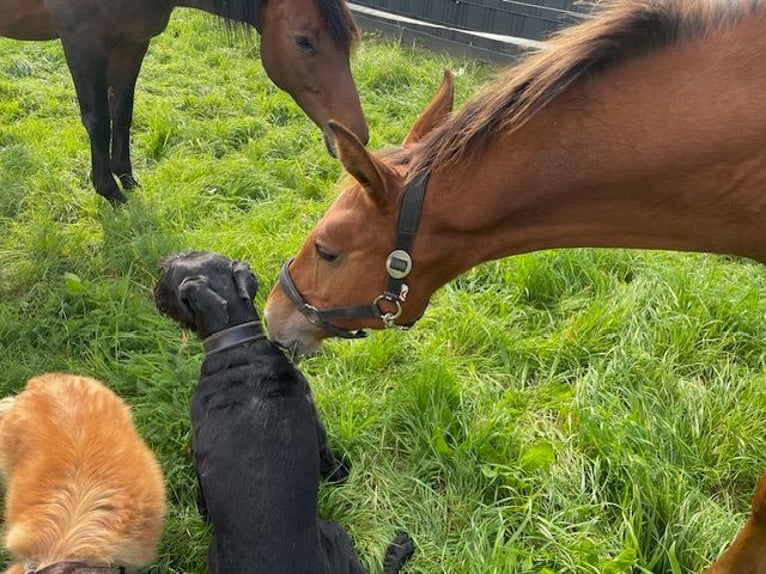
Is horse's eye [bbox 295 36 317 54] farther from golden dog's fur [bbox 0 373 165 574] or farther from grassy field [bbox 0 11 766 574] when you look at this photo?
golden dog's fur [bbox 0 373 165 574]

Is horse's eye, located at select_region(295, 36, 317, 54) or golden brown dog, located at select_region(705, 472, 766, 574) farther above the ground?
horse's eye, located at select_region(295, 36, 317, 54)

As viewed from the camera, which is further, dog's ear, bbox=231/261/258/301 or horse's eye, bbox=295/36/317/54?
horse's eye, bbox=295/36/317/54

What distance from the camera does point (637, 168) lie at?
1.63 m

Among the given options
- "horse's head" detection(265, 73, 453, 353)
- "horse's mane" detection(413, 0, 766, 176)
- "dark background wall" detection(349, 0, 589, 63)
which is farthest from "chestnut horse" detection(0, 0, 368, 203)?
"dark background wall" detection(349, 0, 589, 63)

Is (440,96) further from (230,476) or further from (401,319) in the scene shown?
(230,476)

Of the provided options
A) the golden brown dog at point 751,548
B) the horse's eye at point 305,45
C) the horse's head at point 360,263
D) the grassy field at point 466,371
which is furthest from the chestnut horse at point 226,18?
the golden brown dog at point 751,548

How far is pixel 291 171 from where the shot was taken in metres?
4.53

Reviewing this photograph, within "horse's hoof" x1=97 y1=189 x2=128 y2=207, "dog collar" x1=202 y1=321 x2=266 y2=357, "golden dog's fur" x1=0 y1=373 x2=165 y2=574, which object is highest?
"horse's hoof" x1=97 y1=189 x2=128 y2=207

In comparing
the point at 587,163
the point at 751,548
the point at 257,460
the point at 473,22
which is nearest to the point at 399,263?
the point at 587,163

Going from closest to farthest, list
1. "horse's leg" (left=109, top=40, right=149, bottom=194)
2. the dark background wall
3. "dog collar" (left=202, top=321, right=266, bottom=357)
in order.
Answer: "dog collar" (left=202, top=321, right=266, bottom=357)
"horse's leg" (left=109, top=40, right=149, bottom=194)
the dark background wall

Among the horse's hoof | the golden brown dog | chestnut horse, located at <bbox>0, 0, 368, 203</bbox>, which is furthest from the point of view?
the horse's hoof

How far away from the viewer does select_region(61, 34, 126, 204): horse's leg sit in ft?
12.4

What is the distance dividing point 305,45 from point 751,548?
Answer: 333cm

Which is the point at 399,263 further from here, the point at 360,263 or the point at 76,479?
the point at 76,479
